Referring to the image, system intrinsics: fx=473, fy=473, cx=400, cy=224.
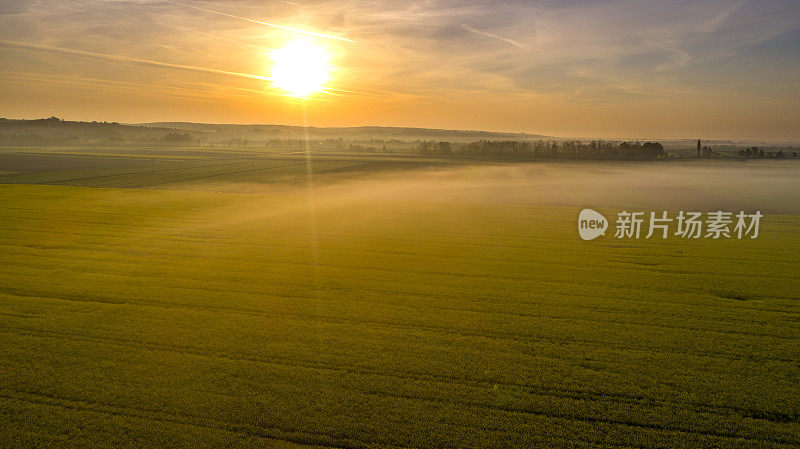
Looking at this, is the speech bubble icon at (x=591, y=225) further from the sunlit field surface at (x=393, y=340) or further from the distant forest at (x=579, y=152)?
the distant forest at (x=579, y=152)

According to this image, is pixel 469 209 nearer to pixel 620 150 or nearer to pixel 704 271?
pixel 704 271

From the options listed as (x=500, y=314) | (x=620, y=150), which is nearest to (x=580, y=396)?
(x=500, y=314)

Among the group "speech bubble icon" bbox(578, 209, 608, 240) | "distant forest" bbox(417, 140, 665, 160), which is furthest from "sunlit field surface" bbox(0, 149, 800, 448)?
"distant forest" bbox(417, 140, 665, 160)

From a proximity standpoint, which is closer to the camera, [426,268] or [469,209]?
[426,268]

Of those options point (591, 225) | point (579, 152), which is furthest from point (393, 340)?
point (579, 152)

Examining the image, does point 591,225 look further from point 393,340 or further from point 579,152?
point 579,152

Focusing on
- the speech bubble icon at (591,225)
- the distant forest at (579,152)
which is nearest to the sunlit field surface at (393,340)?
the speech bubble icon at (591,225)

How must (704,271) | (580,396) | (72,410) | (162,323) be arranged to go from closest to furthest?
(72,410) → (580,396) → (162,323) → (704,271)
